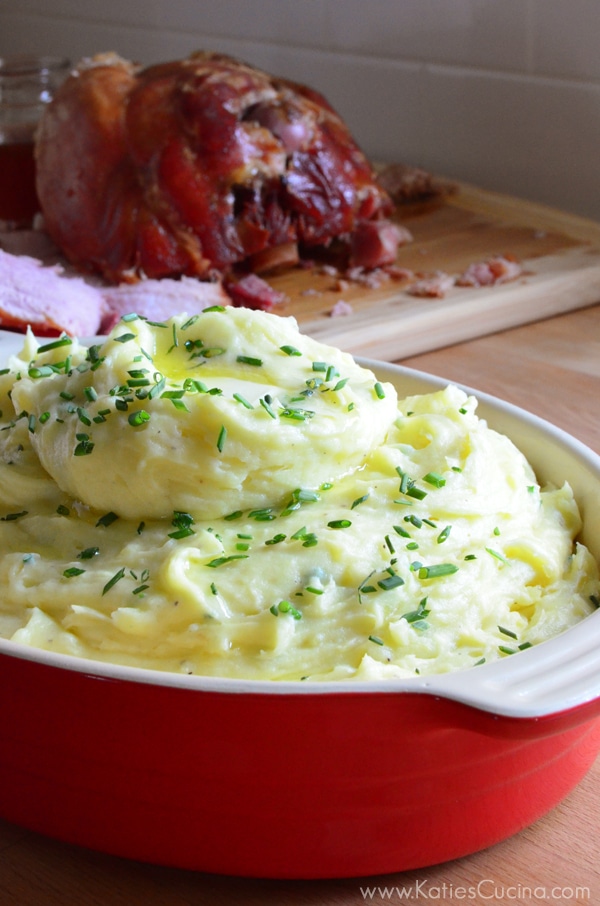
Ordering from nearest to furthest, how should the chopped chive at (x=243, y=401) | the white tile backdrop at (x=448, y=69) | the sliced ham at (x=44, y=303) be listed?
the chopped chive at (x=243, y=401) → the sliced ham at (x=44, y=303) → the white tile backdrop at (x=448, y=69)

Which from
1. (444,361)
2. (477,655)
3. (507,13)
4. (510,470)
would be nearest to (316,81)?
(507,13)

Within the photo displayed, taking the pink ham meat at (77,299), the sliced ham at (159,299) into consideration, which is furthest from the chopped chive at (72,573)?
the sliced ham at (159,299)

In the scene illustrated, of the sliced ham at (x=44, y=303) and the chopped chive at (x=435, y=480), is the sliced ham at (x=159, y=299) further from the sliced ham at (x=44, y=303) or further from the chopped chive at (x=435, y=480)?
the chopped chive at (x=435, y=480)

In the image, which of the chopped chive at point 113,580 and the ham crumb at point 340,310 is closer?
the chopped chive at point 113,580

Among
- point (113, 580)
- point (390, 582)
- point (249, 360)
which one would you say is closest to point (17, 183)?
point (249, 360)

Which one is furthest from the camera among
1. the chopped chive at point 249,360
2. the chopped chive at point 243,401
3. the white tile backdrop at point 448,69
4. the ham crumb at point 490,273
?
the white tile backdrop at point 448,69

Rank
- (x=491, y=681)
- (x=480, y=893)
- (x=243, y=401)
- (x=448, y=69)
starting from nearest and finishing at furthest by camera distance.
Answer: (x=491, y=681)
(x=480, y=893)
(x=243, y=401)
(x=448, y=69)

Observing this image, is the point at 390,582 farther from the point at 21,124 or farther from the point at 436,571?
the point at 21,124
